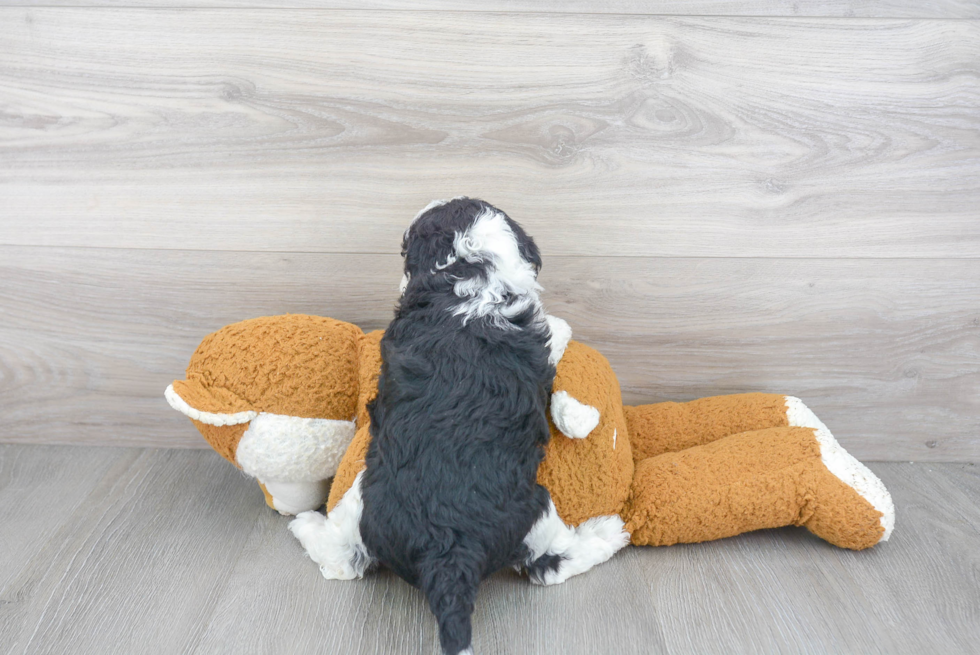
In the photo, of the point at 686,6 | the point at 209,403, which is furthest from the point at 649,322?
the point at 209,403

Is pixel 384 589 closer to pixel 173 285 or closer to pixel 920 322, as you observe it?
pixel 173 285

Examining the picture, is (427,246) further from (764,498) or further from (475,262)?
(764,498)

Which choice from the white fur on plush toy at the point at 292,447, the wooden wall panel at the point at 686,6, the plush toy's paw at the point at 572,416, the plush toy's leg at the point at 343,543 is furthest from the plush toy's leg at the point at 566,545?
the wooden wall panel at the point at 686,6


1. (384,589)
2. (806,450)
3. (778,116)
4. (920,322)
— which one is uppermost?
(778,116)

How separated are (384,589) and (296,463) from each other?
23 cm

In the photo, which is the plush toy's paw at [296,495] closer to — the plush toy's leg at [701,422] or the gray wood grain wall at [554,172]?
the gray wood grain wall at [554,172]

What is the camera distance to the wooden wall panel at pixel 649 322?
1271 millimetres

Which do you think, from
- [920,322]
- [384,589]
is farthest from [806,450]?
[384,589]

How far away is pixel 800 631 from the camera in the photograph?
0.92 metres

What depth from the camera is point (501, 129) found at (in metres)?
1.21

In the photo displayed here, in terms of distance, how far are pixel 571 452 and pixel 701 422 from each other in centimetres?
32

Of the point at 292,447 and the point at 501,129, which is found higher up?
the point at 501,129

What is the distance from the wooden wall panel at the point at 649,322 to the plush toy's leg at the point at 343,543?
16.2 inches

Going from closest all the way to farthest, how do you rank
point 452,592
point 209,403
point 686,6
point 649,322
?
1. point 452,592
2. point 209,403
3. point 686,6
4. point 649,322
